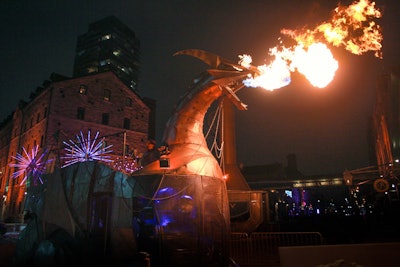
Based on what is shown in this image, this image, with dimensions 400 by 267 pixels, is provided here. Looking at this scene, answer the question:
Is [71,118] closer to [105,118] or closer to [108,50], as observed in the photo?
[105,118]

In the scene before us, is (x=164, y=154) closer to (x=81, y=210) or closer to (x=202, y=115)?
(x=202, y=115)

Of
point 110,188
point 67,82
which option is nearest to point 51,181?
point 110,188

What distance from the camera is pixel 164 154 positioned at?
10484 millimetres

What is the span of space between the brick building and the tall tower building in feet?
181

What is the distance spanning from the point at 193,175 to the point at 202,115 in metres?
2.60

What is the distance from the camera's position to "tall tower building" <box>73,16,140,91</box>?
320 ft

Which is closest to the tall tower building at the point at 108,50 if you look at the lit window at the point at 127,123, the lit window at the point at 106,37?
the lit window at the point at 106,37

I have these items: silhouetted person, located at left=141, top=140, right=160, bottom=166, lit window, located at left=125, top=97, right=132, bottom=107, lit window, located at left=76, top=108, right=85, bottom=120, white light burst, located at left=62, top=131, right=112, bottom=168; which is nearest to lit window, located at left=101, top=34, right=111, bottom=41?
lit window, located at left=125, top=97, right=132, bottom=107

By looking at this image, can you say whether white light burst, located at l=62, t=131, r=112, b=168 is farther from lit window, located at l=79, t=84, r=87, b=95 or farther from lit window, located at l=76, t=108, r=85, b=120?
lit window, located at l=79, t=84, r=87, b=95

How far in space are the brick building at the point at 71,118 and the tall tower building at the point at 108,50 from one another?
5509cm

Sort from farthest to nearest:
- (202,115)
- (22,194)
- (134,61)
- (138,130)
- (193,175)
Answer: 1. (134,61)
2. (138,130)
3. (22,194)
4. (202,115)
5. (193,175)

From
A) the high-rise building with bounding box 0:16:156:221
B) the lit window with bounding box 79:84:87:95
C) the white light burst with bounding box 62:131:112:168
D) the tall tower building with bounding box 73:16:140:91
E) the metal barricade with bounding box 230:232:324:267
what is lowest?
the metal barricade with bounding box 230:232:324:267

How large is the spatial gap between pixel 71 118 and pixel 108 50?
70209mm

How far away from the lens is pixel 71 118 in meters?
36.1
